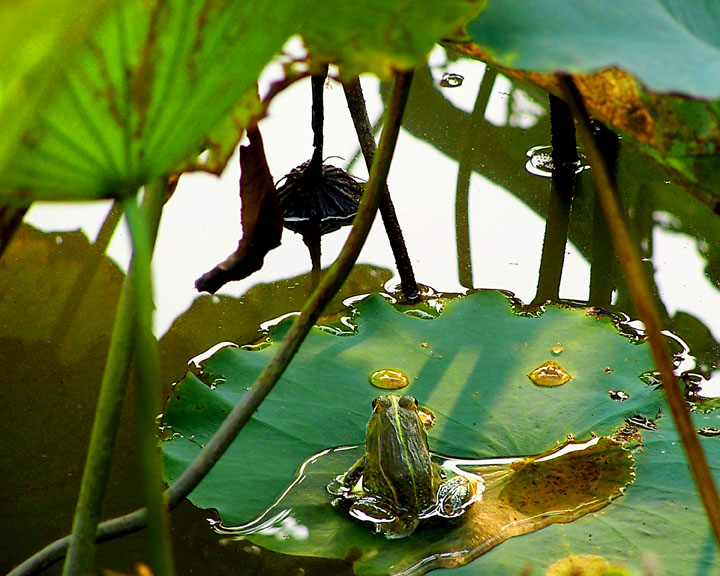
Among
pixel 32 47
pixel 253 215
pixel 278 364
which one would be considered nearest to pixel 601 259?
pixel 253 215

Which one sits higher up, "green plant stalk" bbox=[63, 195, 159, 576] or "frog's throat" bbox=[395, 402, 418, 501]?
"green plant stalk" bbox=[63, 195, 159, 576]

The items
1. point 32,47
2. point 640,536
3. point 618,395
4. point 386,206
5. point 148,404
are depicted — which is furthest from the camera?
point 386,206

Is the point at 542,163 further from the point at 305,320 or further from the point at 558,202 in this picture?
the point at 305,320

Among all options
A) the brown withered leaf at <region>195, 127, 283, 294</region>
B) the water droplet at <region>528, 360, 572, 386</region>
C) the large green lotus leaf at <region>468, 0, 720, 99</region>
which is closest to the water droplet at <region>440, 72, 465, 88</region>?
the water droplet at <region>528, 360, 572, 386</region>

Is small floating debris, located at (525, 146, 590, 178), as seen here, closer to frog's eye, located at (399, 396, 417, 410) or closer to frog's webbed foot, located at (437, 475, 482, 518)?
frog's eye, located at (399, 396, 417, 410)

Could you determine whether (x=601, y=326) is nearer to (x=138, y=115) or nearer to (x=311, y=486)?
(x=311, y=486)

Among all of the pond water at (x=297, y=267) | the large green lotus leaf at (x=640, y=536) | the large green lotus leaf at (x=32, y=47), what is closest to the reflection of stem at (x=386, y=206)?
the pond water at (x=297, y=267)

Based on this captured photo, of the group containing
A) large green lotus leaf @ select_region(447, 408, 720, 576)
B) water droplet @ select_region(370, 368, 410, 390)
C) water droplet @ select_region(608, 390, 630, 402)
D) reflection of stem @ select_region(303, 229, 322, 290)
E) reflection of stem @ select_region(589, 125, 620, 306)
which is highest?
reflection of stem @ select_region(303, 229, 322, 290)
